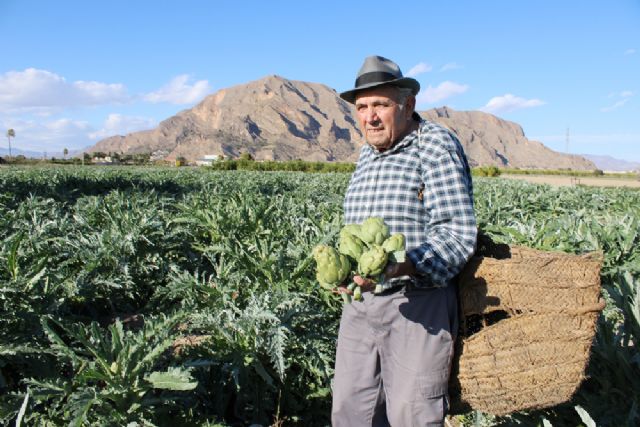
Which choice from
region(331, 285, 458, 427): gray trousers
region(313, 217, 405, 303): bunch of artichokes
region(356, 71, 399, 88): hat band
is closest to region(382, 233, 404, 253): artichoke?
region(313, 217, 405, 303): bunch of artichokes

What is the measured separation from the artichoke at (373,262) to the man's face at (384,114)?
68cm

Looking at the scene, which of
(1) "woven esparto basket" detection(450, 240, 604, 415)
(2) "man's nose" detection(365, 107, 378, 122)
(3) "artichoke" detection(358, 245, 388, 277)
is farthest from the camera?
(2) "man's nose" detection(365, 107, 378, 122)

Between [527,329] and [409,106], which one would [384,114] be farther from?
[527,329]

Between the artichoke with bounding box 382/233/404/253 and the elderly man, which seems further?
the elderly man

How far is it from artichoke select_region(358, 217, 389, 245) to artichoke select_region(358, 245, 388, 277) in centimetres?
8

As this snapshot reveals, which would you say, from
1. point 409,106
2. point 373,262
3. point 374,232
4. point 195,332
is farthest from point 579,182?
point 373,262

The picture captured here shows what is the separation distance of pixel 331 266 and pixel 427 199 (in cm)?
61

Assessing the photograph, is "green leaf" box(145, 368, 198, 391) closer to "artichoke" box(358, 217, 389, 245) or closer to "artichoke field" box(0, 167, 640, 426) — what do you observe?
"artichoke field" box(0, 167, 640, 426)

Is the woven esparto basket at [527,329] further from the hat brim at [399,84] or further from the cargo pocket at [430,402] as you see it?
the hat brim at [399,84]

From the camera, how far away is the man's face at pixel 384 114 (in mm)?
1896

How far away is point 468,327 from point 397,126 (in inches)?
37.2

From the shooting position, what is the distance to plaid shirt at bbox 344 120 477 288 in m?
1.70

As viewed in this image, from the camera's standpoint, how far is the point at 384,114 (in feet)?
6.28

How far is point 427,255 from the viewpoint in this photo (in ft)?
5.45
